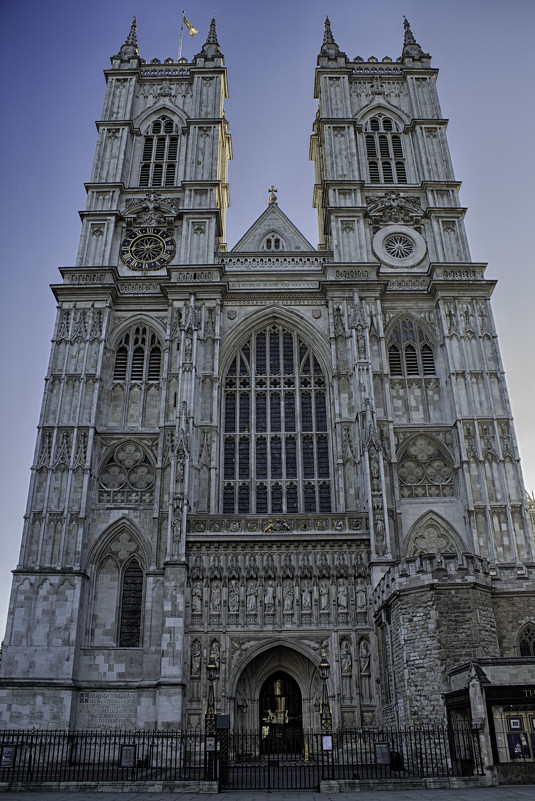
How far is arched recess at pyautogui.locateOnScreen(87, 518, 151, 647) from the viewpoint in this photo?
24141mm

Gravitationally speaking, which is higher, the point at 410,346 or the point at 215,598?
the point at 410,346

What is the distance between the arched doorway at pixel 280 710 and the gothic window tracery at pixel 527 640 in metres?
7.69

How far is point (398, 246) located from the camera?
3194 cm

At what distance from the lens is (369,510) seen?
79.3 ft

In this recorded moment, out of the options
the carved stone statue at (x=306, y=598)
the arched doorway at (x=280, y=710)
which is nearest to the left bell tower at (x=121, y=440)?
the arched doorway at (x=280, y=710)

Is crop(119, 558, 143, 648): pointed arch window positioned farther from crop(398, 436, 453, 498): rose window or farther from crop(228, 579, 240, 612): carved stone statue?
Result: crop(398, 436, 453, 498): rose window

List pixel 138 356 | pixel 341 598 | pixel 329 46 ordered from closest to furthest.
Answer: pixel 341 598 < pixel 138 356 < pixel 329 46

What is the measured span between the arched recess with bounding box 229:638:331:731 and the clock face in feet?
56.2

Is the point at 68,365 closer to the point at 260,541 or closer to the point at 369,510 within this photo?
the point at 260,541

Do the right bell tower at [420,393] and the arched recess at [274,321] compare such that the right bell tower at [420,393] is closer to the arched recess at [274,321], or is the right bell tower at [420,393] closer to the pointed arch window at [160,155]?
the arched recess at [274,321]

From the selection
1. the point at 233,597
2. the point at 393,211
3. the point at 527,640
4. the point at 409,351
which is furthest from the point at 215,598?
the point at 393,211

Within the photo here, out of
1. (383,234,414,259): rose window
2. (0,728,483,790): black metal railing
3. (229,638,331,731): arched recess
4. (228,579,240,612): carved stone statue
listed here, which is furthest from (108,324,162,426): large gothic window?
(0,728,483,790): black metal railing

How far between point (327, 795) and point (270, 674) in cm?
1029

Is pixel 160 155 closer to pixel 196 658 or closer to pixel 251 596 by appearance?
pixel 251 596
